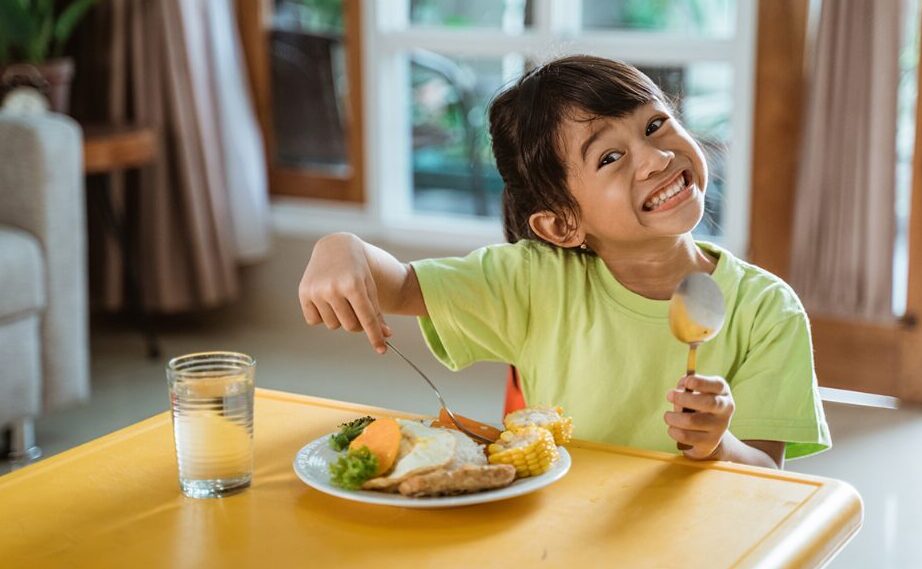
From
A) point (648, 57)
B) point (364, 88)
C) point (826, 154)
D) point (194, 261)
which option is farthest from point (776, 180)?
point (194, 261)

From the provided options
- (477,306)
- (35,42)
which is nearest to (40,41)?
(35,42)

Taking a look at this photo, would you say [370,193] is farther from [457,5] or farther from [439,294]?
[439,294]

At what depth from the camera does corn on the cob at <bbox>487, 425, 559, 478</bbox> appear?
1.10m

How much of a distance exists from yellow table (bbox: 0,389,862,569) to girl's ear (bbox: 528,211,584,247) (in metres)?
0.33

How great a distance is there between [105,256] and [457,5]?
1.26 metres

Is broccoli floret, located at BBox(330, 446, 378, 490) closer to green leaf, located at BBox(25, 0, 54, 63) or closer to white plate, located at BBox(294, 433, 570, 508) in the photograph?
white plate, located at BBox(294, 433, 570, 508)

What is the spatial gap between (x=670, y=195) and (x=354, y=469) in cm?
48

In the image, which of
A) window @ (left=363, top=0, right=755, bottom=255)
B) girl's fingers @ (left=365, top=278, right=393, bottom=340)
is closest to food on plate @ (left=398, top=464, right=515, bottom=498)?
girl's fingers @ (left=365, top=278, right=393, bottom=340)

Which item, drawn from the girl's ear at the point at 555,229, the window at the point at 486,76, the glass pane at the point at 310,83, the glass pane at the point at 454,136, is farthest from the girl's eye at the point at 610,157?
the glass pane at the point at 310,83

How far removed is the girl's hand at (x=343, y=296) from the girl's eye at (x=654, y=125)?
34 centimetres

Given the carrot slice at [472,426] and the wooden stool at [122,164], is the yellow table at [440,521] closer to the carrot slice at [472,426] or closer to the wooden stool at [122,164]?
the carrot slice at [472,426]

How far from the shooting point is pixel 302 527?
1048mm

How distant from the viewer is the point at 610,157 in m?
1.38

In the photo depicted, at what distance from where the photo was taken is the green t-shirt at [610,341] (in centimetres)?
133
